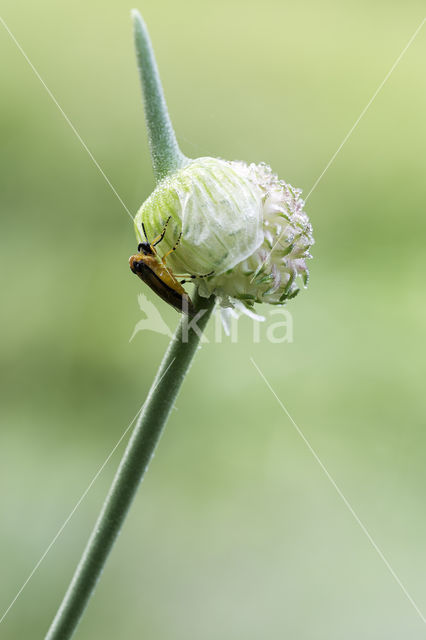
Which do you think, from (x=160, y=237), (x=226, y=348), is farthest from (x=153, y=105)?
(x=226, y=348)

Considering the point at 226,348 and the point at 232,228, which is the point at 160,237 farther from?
the point at 226,348

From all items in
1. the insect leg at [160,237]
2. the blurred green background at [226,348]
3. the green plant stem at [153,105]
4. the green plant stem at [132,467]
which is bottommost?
the blurred green background at [226,348]

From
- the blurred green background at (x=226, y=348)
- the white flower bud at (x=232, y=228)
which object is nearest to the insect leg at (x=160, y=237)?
the white flower bud at (x=232, y=228)

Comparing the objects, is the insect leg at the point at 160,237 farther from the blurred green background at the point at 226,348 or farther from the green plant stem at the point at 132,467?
the blurred green background at the point at 226,348

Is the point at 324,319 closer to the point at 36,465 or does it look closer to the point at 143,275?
the point at 36,465

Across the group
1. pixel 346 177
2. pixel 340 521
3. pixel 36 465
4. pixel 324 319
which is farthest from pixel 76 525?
pixel 346 177
